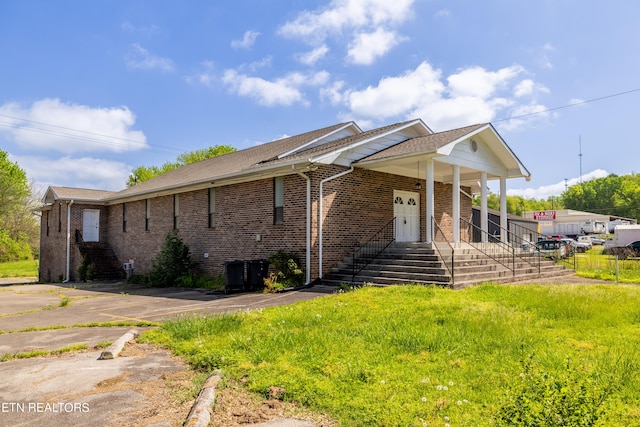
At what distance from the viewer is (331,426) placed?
3668 mm

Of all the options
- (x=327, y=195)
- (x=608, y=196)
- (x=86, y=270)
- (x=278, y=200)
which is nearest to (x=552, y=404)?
(x=327, y=195)

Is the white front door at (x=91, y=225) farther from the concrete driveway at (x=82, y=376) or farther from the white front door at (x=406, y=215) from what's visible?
the white front door at (x=406, y=215)

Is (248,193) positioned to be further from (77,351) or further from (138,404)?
(138,404)

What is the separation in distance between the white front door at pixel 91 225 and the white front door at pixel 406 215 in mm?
17551

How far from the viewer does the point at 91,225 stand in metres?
24.7

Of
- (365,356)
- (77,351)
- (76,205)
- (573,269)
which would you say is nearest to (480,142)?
(573,269)

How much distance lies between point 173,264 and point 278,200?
5.25m

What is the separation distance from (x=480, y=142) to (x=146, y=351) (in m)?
13.5

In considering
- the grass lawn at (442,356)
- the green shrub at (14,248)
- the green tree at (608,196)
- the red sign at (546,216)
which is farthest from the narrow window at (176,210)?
the green tree at (608,196)

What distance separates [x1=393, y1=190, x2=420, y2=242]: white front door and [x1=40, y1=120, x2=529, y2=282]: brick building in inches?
1.6

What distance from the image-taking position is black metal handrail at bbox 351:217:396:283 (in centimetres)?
1360

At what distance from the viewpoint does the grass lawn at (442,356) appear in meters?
3.63

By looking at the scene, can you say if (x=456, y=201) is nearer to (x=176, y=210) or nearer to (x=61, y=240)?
(x=176, y=210)

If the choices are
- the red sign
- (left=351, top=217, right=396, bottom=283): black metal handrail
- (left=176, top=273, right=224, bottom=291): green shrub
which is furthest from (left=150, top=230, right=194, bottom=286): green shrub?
the red sign
